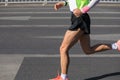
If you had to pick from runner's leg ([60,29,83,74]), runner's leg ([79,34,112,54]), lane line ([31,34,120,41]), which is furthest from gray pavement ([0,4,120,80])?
runner's leg ([60,29,83,74])

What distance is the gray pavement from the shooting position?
24.7 ft

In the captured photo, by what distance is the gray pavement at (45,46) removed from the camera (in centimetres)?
752

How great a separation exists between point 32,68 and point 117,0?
13.2 metres

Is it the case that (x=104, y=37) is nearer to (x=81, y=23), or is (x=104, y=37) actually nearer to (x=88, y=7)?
(x=81, y=23)

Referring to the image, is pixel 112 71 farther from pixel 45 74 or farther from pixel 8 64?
pixel 8 64

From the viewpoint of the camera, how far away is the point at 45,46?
9.96 meters

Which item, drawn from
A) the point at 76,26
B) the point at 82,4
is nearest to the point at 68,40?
the point at 76,26

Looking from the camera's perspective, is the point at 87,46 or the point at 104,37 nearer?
the point at 87,46

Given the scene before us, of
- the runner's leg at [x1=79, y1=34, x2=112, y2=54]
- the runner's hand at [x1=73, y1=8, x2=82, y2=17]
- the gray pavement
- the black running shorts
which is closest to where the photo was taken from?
the runner's hand at [x1=73, y1=8, x2=82, y2=17]

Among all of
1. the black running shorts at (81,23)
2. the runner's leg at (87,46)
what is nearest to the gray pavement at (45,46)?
the runner's leg at (87,46)

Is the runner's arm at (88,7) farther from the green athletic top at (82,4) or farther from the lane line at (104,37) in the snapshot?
the lane line at (104,37)

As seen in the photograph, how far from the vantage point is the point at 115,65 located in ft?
26.5

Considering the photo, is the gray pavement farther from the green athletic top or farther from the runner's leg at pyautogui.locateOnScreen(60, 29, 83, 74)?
the green athletic top

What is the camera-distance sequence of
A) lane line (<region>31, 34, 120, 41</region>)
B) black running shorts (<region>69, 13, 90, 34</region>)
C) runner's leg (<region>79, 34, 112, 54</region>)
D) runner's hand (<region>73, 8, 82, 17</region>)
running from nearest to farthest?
runner's hand (<region>73, 8, 82, 17</region>) → black running shorts (<region>69, 13, 90, 34</region>) → runner's leg (<region>79, 34, 112, 54</region>) → lane line (<region>31, 34, 120, 41</region>)
